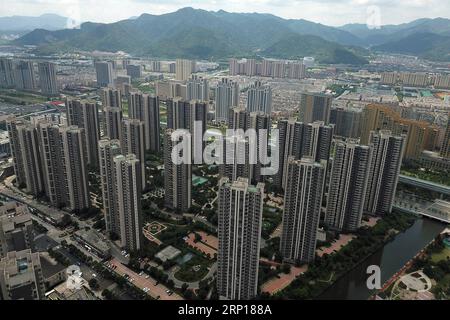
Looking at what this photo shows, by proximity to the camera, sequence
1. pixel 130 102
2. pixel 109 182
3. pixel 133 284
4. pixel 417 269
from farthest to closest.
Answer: pixel 130 102, pixel 109 182, pixel 417 269, pixel 133 284

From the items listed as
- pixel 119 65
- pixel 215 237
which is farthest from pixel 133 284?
pixel 119 65


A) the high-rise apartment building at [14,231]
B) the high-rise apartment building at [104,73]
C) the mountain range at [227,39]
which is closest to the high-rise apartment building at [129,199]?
the high-rise apartment building at [14,231]

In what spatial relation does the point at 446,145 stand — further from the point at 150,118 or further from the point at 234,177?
the point at 150,118

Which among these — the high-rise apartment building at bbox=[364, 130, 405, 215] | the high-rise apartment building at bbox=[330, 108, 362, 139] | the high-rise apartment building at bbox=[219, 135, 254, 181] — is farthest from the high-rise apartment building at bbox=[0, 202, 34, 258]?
the high-rise apartment building at bbox=[330, 108, 362, 139]

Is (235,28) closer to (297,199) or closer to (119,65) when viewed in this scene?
(119,65)
